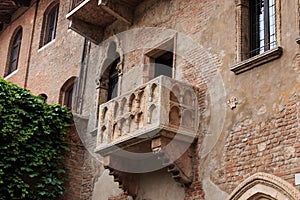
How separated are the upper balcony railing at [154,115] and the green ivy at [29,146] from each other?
216 centimetres

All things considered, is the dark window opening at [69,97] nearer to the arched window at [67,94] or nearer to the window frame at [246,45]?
the arched window at [67,94]

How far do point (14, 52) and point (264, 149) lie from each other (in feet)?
41.7

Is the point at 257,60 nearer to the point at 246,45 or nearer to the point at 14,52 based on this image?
the point at 246,45

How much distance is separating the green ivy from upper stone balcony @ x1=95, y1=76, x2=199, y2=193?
228cm

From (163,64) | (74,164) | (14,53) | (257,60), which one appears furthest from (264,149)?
(14,53)

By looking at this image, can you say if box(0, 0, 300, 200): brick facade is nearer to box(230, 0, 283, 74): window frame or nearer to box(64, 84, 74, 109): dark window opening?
box(230, 0, 283, 74): window frame

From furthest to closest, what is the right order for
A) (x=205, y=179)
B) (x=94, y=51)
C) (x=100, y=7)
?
(x=94, y=51) → (x=100, y=7) → (x=205, y=179)

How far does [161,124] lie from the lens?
30.4 ft

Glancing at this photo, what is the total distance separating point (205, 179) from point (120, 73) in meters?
4.03

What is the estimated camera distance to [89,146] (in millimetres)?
12938

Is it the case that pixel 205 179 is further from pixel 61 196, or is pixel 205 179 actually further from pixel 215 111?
pixel 61 196

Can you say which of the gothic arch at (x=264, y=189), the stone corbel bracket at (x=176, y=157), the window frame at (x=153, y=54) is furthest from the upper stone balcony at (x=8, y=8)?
the gothic arch at (x=264, y=189)

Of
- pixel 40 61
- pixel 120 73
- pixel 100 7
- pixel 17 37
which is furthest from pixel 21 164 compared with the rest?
pixel 17 37

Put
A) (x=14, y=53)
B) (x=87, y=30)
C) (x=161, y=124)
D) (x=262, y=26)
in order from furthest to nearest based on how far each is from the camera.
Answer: (x=14, y=53) → (x=87, y=30) → (x=262, y=26) → (x=161, y=124)
